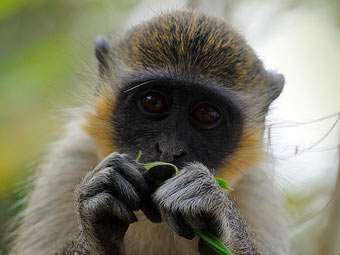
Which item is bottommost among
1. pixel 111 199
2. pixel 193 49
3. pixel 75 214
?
pixel 75 214

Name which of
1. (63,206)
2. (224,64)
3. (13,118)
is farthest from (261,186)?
(13,118)

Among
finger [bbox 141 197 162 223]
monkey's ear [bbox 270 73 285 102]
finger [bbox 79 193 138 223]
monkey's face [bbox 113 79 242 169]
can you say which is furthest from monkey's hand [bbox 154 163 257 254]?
monkey's ear [bbox 270 73 285 102]

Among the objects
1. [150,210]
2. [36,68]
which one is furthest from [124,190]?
[36,68]

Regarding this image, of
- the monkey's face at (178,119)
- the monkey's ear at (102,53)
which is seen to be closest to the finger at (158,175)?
the monkey's face at (178,119)

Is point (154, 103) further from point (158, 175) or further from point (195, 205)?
point (195, 205)

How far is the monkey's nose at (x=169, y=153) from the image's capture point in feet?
12.7

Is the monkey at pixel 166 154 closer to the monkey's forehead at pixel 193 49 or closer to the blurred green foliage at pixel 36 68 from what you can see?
the monkey's forehead at pixel 193 49

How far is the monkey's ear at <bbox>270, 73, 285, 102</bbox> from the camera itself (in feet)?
17.9

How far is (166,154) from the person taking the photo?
3873mm

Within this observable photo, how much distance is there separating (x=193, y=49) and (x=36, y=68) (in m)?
3.10

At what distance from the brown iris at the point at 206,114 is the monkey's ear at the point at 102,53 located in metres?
1.25

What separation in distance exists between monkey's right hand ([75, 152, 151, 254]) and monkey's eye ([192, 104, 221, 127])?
0.98m

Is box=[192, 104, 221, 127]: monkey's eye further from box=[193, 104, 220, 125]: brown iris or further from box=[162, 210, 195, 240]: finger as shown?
box=[162, 210, 195, 240]: finger

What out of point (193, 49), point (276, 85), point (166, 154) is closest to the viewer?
point (166, 154)
